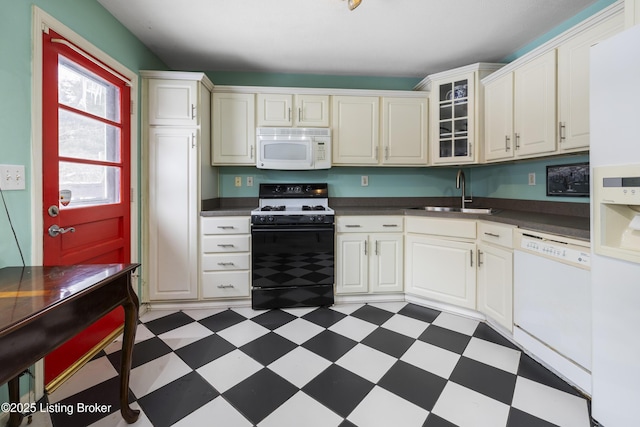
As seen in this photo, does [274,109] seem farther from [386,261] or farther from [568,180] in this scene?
[568,180]

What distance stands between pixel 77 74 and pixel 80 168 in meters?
0.58

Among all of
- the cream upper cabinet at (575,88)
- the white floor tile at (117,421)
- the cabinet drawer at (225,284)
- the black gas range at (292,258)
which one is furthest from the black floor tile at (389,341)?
the cream upper cabinet at (575,88)

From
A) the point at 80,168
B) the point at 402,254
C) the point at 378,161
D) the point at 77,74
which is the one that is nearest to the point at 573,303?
the point at 402,254

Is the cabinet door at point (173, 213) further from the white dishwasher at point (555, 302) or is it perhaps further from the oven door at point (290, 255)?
the white dishwasher at point (555, 302)

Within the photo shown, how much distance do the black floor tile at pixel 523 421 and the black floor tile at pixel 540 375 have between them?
33 centimetres

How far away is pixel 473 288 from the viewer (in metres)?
2.22

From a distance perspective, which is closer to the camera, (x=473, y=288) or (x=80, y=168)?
(x=80, y=168)

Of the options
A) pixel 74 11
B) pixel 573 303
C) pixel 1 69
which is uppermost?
pixel 74 11

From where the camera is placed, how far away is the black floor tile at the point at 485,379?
1.42 metres

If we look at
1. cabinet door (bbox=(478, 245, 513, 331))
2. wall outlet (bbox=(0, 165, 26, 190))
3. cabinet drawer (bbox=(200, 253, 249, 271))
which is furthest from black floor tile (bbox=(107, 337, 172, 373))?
cabinet door (bbox=(478, 245, 513, 331))

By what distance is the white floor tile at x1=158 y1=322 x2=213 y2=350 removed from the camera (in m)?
1.90

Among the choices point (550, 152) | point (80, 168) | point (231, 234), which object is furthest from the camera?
point (231, 234)

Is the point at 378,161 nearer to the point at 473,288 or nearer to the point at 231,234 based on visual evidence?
the point at 473,288

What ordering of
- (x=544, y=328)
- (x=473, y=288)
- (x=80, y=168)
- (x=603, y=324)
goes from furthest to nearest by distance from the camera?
(x=473, y=288) → (x=80, y=168) → (x=544, y=328) → (x=603, y=324)
